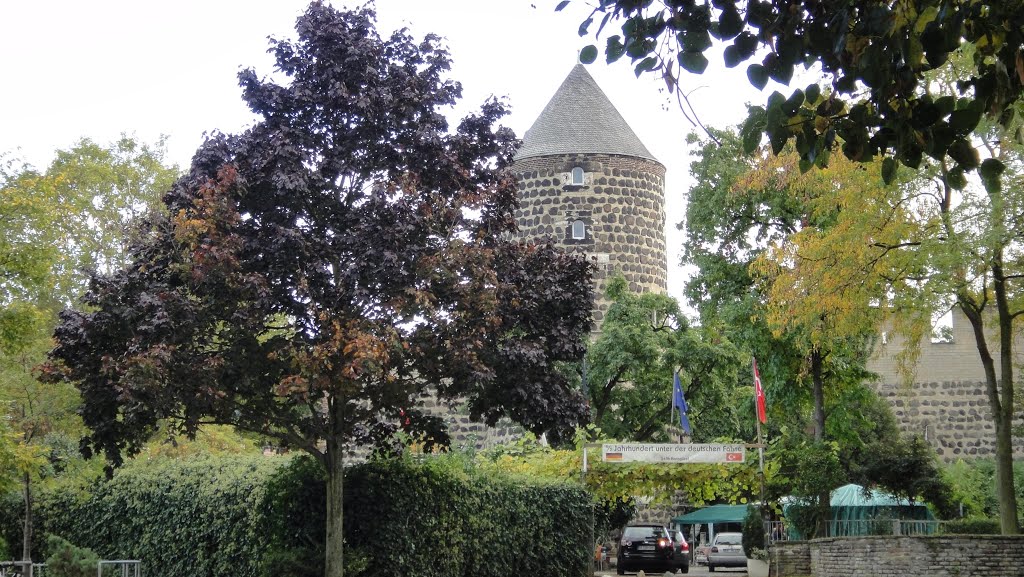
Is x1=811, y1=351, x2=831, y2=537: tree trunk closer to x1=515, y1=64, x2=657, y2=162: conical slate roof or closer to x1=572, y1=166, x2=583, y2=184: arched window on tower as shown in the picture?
x1=572, y1=166, x2=583, y2=184: arched window on tower

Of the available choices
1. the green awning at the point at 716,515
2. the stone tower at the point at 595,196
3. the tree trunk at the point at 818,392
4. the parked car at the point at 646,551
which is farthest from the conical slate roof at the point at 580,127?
the green awning at the point at 716,515

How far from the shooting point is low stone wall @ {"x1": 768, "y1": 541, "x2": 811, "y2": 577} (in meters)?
27.2

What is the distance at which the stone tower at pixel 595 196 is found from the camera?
37906 mm

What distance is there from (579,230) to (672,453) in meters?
Result: 13.2

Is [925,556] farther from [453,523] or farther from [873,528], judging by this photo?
[873,528]

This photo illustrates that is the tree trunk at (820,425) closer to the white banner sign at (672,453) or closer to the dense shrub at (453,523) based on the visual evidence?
the white banner sign at (672,453)

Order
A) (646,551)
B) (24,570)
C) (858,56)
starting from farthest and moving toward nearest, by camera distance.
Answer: (646,551), (24,570), (858,56)

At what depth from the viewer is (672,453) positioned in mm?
25906

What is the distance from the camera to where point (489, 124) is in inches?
741

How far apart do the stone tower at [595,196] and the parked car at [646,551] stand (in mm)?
7038

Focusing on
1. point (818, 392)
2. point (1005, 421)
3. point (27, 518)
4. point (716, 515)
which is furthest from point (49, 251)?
point (716, 515)

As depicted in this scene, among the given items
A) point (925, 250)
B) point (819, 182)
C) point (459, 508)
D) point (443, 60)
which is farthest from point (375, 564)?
point (819, 182)

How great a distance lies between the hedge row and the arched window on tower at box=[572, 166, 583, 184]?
14.2 m

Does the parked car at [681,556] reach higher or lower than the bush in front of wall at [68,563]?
lower
